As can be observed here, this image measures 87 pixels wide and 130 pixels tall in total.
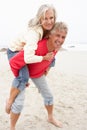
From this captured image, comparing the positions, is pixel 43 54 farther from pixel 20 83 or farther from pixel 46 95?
pixel 46 95

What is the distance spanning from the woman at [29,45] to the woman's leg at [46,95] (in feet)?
0.89

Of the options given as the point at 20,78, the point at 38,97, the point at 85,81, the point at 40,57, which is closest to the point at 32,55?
the point at 40,57

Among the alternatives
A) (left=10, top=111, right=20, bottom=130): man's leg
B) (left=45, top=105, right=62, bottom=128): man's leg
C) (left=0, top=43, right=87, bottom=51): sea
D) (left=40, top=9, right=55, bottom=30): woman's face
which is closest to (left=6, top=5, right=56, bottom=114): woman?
(left=40, top=9, right=55, bottom=30): woman's face

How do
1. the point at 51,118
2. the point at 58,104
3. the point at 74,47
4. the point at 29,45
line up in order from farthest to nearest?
the point at 74,47
the point at 58,104
the point at 51,118
the point at 29,45

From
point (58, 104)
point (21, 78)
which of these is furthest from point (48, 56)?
point (58, 104)

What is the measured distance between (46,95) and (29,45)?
85 centimetres

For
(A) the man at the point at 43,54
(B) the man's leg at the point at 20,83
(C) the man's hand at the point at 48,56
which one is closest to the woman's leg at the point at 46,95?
(A) the man at the point at 43,54

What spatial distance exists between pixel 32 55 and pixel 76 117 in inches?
53.2

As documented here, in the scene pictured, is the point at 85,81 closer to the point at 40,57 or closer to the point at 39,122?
the point at 39,122

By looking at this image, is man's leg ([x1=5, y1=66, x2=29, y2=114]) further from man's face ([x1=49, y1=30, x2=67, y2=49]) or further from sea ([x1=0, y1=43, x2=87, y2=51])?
sea ([x1=0, y1=43, x2=87, y2=51])

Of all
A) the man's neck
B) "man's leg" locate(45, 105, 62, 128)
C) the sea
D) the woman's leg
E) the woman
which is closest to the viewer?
the woman

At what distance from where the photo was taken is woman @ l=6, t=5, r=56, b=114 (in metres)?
3.06

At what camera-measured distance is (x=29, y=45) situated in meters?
3.04

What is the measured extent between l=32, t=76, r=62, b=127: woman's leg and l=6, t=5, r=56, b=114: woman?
0.27 m
